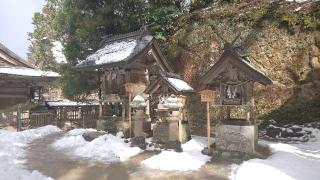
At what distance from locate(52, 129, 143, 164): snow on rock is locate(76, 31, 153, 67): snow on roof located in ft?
13.5

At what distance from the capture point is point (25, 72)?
21.8 metres

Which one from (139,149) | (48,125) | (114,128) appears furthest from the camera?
(48,125)

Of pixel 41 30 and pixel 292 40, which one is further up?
pixel 41 30

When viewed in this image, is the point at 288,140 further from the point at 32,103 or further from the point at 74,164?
the point at 32,103

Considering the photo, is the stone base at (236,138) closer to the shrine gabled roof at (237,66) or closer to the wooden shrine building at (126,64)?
the shrine gabled roof at (237,66)

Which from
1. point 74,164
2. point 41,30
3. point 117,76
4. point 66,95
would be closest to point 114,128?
point 117,76

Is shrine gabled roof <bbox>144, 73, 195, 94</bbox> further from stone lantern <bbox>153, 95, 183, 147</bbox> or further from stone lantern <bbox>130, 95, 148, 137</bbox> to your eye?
stone lantern <bbox>130, 95, 148, 137</bbox>

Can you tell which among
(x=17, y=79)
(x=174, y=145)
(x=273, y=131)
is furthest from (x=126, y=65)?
(x=17, y=79)

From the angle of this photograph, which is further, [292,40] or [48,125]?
[48,125]

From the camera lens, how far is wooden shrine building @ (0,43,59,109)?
68.6 ft

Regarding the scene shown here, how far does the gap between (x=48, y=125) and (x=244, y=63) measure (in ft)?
50.8

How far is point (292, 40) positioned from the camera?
1662 cm

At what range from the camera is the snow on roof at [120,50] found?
52.0 feet

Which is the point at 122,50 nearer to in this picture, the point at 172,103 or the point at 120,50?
the point at 120,50
